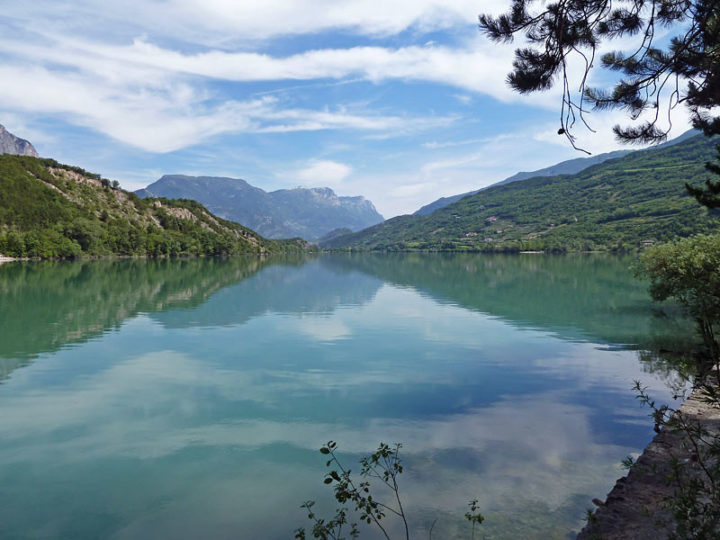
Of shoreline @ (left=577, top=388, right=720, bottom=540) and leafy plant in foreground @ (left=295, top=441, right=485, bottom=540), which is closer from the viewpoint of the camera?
leafy plant in foreground @ (left=295, top=441, right=485, bottom=540)

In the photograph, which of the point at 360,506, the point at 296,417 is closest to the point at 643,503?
the point at 360,506

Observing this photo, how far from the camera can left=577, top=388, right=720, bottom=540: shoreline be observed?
7848 mm

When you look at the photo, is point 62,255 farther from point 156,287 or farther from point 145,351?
point 145,351

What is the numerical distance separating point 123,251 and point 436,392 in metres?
193

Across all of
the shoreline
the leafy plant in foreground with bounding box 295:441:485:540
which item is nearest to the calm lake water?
the leafy plant in foreground with bounding box 295:441:485:540

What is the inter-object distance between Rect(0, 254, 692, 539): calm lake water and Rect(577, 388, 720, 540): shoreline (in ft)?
3.00

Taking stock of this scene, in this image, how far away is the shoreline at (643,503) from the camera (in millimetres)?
7848

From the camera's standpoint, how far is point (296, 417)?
16.2 metres

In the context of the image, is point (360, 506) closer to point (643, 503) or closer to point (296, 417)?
point (643, 503)

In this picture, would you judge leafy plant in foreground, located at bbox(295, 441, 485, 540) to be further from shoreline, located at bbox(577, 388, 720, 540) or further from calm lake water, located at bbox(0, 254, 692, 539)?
shoreline, located at bbox(577, 388, 720, 540)

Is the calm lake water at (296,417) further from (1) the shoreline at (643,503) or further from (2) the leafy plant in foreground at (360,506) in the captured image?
(1) the shoreline at (643,503)

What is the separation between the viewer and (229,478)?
1172cm

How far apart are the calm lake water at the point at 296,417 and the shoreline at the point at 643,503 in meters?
0.91

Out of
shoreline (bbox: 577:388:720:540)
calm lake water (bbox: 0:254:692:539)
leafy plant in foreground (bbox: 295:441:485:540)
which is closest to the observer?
leafy plant in foreground (bbox: 295:441:485:540)
